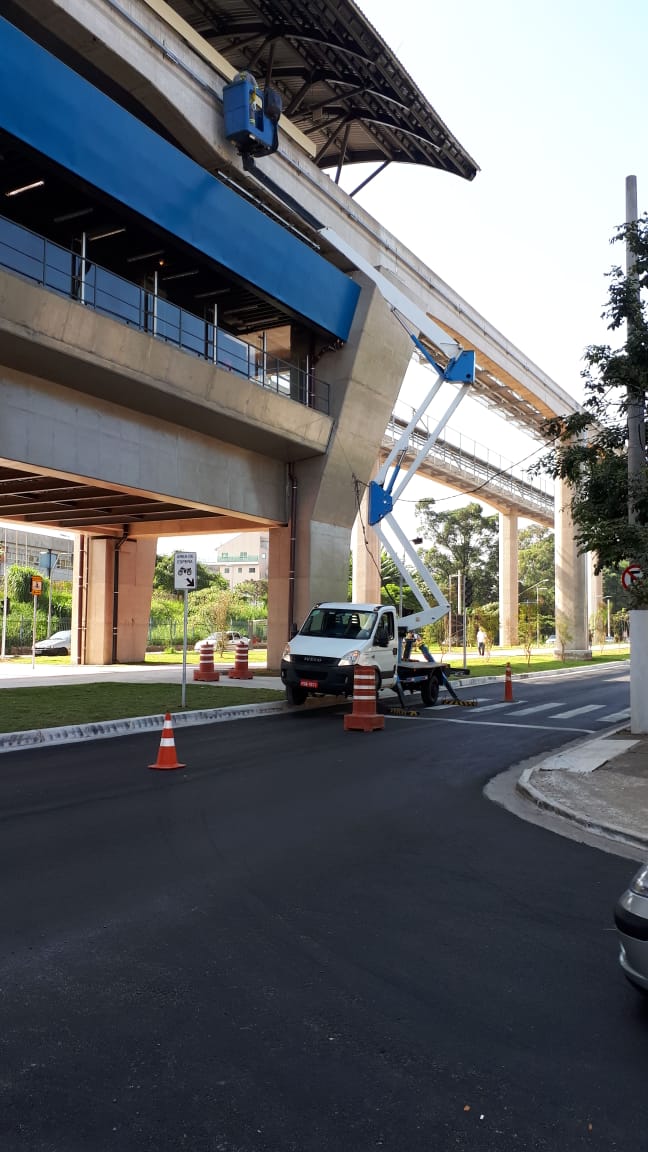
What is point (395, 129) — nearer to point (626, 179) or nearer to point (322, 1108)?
point (626, 179)

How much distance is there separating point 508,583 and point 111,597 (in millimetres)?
39426

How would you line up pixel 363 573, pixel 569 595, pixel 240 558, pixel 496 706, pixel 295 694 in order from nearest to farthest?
pixel 295 694, pixel 496 706, pixel 363 573, pixel 569 595, pixel 240 558

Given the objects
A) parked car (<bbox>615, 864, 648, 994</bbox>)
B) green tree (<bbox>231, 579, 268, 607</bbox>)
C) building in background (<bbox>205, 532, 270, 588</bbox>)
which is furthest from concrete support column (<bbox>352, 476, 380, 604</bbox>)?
building in background (<bbox>205, 532, 270, 588</bbox>)

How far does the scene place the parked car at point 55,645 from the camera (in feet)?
138

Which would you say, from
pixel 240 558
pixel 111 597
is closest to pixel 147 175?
pixel 111 597

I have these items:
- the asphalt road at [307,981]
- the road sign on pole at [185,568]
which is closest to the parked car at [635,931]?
the asphalt road at [307,981]

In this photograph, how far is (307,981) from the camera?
4.36m

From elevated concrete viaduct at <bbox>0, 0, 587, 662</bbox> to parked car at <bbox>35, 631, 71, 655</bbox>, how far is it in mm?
10178

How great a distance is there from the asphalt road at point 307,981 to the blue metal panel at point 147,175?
12.3m

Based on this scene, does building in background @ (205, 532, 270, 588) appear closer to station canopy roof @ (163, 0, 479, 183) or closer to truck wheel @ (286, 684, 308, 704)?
station canopy roof @ (163, 0, 479, 183)

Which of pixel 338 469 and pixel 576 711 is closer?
pixel 576 711

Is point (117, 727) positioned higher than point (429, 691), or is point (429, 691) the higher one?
point (429, 691)

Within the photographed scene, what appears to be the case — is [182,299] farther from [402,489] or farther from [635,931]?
[635,931]

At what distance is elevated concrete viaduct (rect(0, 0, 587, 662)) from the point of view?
16.4 m
